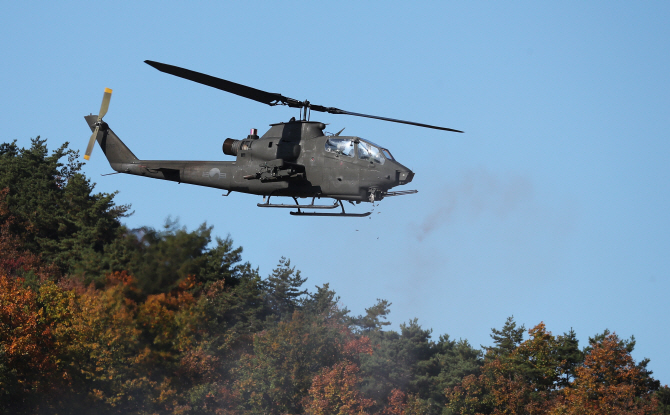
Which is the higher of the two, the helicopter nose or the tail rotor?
the tail rotor

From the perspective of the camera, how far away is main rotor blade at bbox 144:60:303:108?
23.1 metres

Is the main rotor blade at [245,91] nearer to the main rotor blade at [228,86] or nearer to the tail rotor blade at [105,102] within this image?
the main rotor blade at [228,86]

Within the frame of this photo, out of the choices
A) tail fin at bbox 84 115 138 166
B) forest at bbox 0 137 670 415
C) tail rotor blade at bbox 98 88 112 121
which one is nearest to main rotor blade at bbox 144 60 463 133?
tail fin at bbox 84 115 138 166

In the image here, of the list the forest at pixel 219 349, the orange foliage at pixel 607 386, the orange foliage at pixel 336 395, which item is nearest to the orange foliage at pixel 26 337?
the forest at pixel 219 349

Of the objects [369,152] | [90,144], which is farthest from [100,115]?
[369,152]

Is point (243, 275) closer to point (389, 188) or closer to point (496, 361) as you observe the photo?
point (496, 361)

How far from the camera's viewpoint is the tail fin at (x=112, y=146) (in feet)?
104

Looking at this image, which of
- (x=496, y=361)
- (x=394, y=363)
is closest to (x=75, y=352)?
(x=394, y=363)

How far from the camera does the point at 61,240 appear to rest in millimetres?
66562

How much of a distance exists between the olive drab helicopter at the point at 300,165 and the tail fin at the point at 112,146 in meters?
4.55

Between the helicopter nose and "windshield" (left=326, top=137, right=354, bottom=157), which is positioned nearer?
the helicopter nose

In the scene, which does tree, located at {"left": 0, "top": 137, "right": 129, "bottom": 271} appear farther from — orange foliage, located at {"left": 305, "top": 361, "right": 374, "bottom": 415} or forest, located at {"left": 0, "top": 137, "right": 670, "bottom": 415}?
orange foliage, located at {"left": 305, "top": 361, "right": 374, "bottom": 415}

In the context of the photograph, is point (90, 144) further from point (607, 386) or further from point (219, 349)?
point (607, 386)

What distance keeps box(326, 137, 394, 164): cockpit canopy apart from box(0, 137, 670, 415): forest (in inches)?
882
